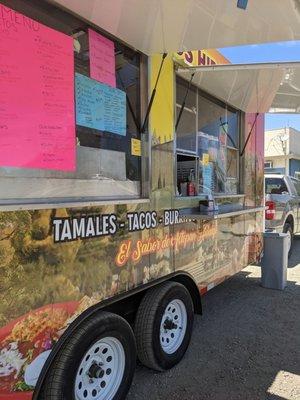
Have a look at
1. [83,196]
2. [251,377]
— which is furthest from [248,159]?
[83,196]

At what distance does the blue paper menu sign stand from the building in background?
927 inches

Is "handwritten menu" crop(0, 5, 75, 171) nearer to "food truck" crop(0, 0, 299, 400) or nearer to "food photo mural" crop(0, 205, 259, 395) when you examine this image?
"food truck" crop(0, 0, 299, 400)

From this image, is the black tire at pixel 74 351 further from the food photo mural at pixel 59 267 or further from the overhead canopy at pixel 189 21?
the overhead canopy at pixel 189 21

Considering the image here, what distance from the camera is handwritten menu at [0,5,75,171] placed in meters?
2.33

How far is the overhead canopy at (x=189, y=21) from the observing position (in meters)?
2.89

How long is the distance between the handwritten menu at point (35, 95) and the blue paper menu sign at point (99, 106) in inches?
4.0

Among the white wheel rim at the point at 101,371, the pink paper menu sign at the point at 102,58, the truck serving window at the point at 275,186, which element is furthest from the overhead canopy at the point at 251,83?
the truck serving window at the point at 275,186

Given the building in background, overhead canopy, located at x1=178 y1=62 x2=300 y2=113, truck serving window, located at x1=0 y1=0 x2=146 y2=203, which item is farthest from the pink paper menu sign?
the building in background

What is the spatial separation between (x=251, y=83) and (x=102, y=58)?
3033mm

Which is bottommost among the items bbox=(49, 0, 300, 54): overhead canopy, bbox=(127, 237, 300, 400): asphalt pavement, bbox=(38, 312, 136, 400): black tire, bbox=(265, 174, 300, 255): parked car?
bbox=(127, 237, 300, 400): asphalt pavement

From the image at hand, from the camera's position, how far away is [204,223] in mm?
4609

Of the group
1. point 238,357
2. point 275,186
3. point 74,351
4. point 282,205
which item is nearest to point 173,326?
point 238,357

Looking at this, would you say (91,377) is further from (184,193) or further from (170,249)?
(184,193)

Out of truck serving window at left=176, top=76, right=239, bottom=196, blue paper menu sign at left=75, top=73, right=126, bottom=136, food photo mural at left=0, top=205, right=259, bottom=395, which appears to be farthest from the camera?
truck serving window at left=176, top=76, right=239, bottom=196
